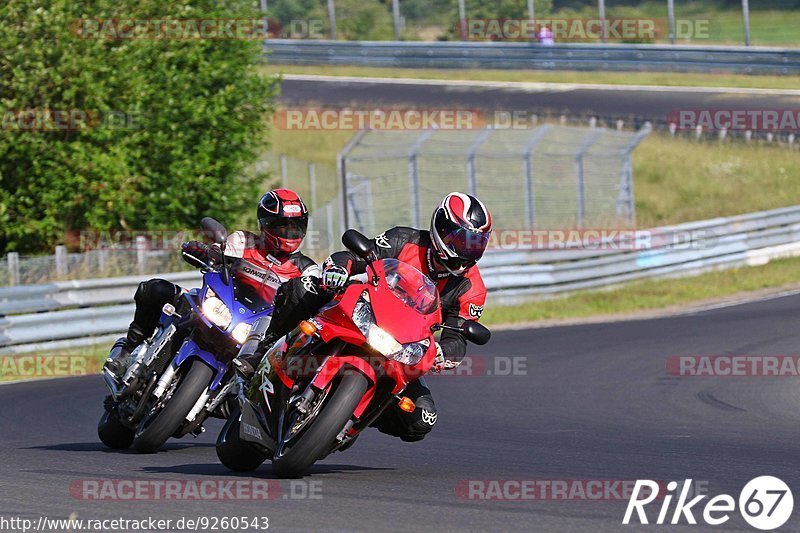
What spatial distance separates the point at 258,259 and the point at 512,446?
203 cm

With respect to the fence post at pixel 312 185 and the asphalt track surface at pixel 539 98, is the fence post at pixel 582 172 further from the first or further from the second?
the asphalt track surface at pixel 539 98

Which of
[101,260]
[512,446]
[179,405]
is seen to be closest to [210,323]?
[179,405]

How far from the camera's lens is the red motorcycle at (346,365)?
254 inches

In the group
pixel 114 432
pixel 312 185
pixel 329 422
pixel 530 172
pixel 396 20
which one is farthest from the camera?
pixel 396 20

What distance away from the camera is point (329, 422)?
20.8ft

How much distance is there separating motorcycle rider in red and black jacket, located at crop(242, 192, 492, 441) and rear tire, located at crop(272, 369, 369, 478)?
1.83 feet

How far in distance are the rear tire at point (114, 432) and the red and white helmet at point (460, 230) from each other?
2.71m

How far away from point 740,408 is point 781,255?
600 inches

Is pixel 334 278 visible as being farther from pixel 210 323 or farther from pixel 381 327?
pixel 210 323

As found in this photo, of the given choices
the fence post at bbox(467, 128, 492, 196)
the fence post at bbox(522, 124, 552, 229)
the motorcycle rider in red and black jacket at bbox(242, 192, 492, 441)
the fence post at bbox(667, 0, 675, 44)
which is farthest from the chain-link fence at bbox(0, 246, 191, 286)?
the fence post at bbox(667, 0, 675, 44)

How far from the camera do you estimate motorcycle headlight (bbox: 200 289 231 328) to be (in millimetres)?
8195

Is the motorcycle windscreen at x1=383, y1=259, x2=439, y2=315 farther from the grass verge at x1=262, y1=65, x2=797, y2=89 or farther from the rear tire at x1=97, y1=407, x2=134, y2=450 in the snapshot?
the grass verge at x1=262, y1=65, x2=797, y2=89

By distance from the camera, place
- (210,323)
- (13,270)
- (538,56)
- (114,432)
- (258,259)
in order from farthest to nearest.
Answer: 1. (538,56)
2. (13,270)
3. (114,432)
4. (258,259)
5. (210,323)

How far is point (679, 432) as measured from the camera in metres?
9.78
